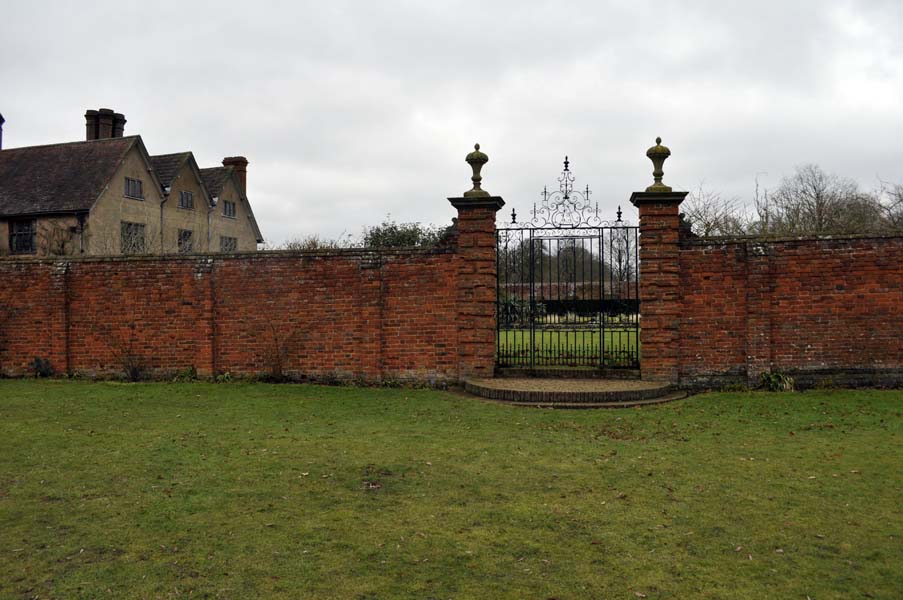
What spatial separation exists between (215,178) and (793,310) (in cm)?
3022

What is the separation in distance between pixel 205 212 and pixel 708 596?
32823 millimetres

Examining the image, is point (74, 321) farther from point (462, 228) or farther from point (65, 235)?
point (65, 235)

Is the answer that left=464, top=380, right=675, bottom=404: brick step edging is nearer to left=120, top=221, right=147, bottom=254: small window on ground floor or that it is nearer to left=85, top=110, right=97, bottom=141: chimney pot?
left=120, top=221, right=147, bottom=254: small window on ground floor

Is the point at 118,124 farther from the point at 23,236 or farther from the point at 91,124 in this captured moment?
the point at 23,236

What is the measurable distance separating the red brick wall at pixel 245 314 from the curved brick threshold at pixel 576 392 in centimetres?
86

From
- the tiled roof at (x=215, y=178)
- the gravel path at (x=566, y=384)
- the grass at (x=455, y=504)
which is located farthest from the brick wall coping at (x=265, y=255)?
the tiled roof at (x=215, y=178)

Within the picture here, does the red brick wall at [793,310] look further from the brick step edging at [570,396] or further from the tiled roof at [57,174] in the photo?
the tiled roof at [57,174]

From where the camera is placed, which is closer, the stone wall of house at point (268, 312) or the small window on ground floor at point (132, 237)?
the stone wall of house at point (268, 312)

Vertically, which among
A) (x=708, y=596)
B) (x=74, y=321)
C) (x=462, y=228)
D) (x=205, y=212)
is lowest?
(x=708, y=596)

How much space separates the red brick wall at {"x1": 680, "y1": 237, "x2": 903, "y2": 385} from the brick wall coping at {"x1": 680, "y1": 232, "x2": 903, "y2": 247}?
1.2 inches

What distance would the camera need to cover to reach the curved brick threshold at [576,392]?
9484 millimetres

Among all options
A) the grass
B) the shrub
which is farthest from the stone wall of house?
the shrub

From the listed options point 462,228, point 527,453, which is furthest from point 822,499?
point 462,228

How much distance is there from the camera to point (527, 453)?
6859 mm
